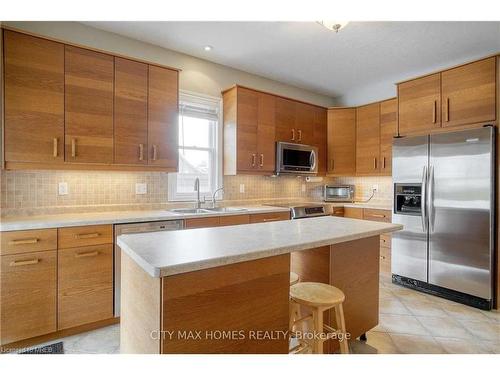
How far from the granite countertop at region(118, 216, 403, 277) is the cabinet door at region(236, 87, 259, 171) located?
1683 mm

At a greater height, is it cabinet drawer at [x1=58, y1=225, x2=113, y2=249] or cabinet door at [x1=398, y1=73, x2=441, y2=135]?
cabinet door at [x1=398, y1=73, x2=441, y2=135]

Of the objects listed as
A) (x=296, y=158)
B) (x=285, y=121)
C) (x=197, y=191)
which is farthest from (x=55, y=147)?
(x=296, y=158)

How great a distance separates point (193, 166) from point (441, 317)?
3014 millimetres

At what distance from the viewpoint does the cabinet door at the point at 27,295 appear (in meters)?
2.06

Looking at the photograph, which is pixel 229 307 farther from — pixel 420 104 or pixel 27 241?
pixel 420 104

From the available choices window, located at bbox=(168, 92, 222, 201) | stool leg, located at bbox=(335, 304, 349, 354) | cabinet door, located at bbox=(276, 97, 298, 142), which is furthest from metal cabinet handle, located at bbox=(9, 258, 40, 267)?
cabinet door, located at bbox=(276, 97, 298, 142)

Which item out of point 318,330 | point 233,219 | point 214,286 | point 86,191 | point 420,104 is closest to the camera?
point 214,286

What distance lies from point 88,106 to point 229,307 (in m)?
2.23

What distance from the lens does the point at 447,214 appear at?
3.05m

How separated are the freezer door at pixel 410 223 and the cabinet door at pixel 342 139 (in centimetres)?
101

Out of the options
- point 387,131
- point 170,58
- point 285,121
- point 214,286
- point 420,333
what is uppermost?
point 170,58

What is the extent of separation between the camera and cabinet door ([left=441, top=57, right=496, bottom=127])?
9.33 feet

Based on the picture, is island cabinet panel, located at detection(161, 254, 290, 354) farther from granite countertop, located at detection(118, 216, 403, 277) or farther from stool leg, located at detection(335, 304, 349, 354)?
stool leg, located at detection(335, 304, 349, 354)
